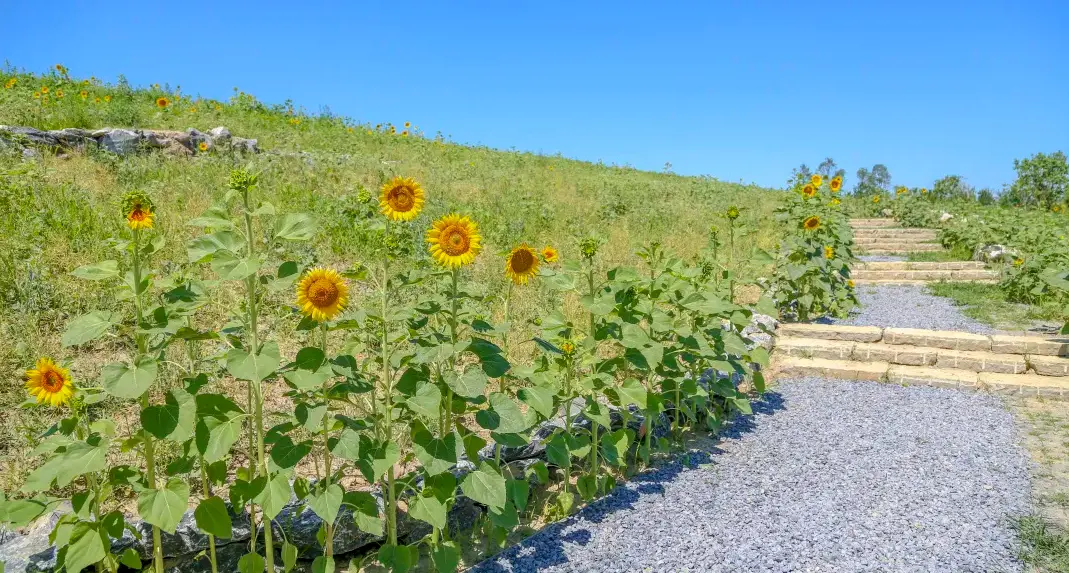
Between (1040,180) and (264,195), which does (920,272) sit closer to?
(264,195)

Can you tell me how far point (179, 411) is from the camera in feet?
6.20

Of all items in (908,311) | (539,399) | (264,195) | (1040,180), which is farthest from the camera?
(1040,180)

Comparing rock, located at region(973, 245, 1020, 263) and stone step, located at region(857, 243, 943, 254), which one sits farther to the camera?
stone step, located at region(857, 243, 943, 254)

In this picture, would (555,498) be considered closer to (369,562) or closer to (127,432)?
(369,562)

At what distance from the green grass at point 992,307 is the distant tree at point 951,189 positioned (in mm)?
12988

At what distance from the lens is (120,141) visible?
8445 mm

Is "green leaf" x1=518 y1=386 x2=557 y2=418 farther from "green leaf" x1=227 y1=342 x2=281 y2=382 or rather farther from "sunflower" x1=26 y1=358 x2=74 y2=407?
"sunflower" x1=26 y1=358 x2=74 y2=407

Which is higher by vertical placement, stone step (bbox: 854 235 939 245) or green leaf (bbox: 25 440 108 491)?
stone step (bbox: 854 235 939 245)

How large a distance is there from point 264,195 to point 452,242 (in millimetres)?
5090

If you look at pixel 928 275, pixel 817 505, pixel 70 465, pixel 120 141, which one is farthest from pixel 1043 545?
pixel 120 141

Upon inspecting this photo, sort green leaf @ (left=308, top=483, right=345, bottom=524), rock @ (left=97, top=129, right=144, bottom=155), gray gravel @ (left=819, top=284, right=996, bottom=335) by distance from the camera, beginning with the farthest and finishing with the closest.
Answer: rock @ (left=97, top=129, right=144, bottom=155), gray gravel @ (left=819, top=284, right=996, bottom=335), green leaf @ (left=308, top=483, right=345, bottom=524)

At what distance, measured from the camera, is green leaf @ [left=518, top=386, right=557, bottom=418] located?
2521mm

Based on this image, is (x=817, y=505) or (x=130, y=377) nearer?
(x=130, y=377)

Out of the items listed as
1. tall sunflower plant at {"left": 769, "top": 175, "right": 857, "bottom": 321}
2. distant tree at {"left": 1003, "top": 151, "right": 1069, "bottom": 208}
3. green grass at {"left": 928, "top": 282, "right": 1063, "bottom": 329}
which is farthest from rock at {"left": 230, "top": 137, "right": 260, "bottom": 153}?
distant tree at {"left": 1003, "top": 151, "right": 1069, "bottom": 208}
